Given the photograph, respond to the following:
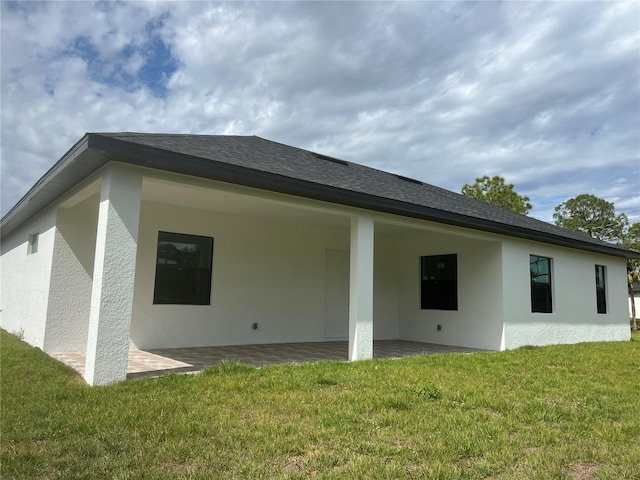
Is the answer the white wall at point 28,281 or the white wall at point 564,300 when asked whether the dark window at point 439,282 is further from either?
the white wall at point 28,281

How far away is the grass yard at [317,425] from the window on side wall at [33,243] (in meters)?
3.91

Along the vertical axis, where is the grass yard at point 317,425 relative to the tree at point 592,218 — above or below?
below

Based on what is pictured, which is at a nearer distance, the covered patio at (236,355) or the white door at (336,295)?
the covered patio at (236,355)

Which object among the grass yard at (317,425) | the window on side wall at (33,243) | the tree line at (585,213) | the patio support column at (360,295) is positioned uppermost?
the tree line at (585,213)

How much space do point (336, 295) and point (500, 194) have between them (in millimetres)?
22481

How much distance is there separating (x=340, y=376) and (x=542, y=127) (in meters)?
13.9

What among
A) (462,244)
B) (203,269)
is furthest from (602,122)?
(203,269)

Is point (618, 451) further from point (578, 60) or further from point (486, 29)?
point (578, 60)

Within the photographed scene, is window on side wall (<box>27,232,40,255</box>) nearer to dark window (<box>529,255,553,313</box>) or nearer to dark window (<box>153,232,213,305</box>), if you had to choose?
dark window (<box>153,232,213,305</box>)

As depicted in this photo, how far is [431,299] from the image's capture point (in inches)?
462

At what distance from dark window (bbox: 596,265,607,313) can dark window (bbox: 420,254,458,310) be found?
5256 millimetres

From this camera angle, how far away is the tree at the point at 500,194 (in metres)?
29.8

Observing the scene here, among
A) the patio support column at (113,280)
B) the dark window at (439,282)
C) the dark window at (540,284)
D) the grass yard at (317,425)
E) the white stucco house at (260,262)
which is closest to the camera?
the grass yard at (317,425)

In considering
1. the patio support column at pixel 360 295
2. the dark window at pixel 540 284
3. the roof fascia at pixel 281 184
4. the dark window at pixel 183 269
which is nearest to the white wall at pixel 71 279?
the dark window at pixel 183 269
